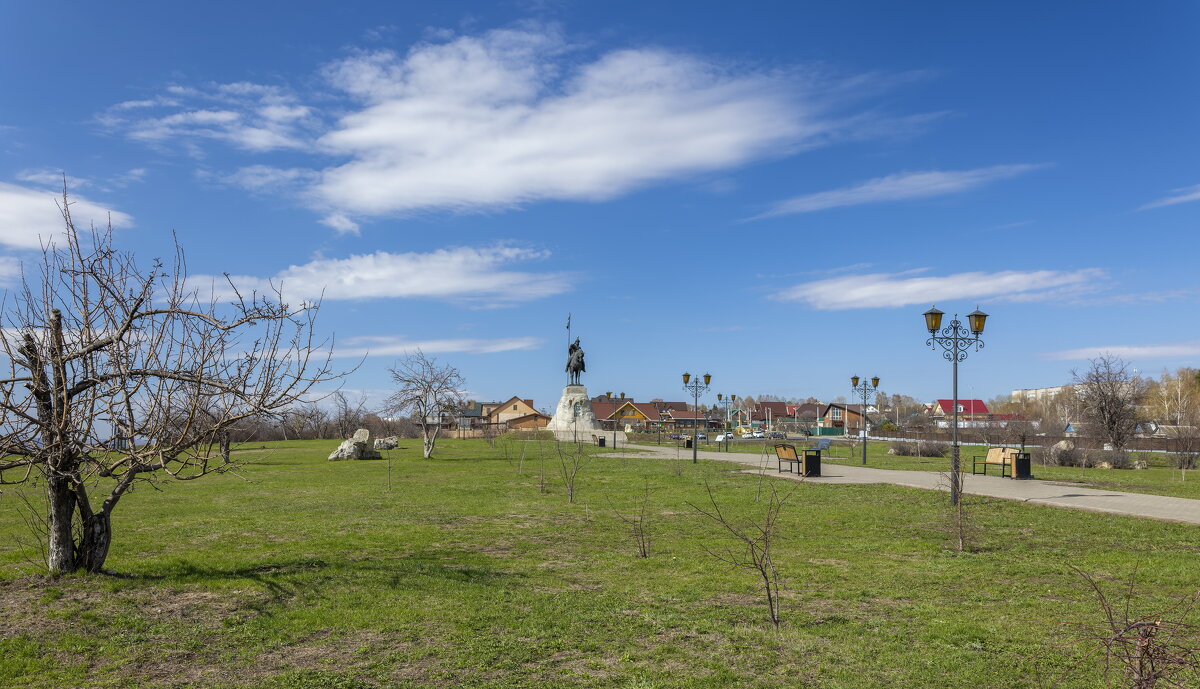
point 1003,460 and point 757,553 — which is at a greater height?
point 1003,460

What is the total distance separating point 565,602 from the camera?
777 cm

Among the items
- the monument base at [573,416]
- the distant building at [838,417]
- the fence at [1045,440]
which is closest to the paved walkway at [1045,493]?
the fence at [1045,440]

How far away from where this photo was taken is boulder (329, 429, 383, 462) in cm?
3262

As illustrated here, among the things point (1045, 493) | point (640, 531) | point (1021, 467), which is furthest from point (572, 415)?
point (640, 531)

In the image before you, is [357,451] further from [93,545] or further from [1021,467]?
[1021,467]

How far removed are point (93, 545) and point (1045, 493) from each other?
61.0 ft

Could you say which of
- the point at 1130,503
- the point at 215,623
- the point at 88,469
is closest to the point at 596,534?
the point at 215,623

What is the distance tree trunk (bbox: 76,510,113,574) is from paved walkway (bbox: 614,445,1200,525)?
523 inches

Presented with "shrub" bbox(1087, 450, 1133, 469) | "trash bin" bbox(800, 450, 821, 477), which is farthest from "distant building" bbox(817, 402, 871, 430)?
"trash bin" bbox(800, 450, 821, 477)

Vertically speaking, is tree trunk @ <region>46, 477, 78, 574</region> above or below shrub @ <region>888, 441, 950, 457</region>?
above

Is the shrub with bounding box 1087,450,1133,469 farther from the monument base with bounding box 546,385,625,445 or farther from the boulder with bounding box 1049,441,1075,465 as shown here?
the monument base with bounding box 546,385,625,445

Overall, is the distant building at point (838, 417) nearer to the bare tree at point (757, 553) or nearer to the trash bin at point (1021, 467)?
the trash bin at point (1021, 467)

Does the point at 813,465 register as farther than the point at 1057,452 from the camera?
No

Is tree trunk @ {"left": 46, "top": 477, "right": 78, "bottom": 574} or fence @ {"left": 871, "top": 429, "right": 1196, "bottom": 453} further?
fence @ {"left": 871, "top": 429, "right": 1196, "bottom": 453}
